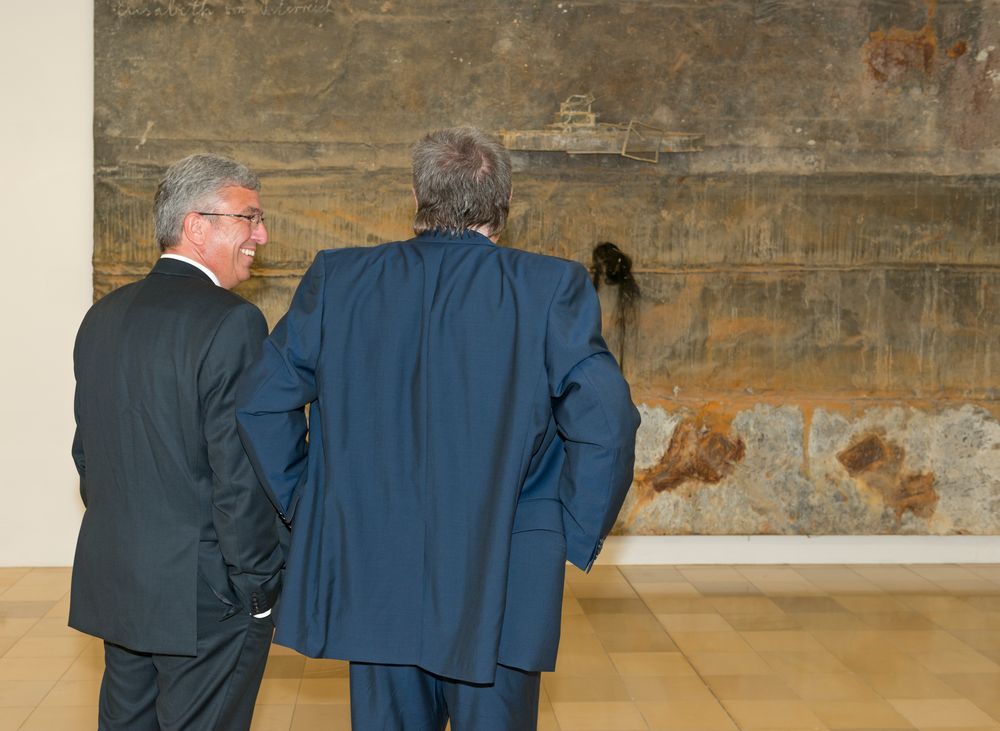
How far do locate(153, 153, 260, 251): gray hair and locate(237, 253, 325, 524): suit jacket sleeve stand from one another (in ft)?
1.71

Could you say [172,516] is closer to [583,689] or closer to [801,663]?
[583,689]

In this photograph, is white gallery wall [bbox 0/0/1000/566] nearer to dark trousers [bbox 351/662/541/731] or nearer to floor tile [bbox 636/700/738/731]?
floor tile [bbox 636/700/738/731]

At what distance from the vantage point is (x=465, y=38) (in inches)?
251

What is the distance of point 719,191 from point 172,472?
14.7 feet

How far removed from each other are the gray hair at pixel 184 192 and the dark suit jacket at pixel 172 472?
0.24m

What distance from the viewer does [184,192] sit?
2973 mm

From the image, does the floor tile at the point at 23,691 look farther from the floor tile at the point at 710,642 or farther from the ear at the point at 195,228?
the floor tile at the point at 710,642

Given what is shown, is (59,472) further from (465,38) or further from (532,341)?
(532,341)

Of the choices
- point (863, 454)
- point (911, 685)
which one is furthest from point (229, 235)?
point (863, 454)

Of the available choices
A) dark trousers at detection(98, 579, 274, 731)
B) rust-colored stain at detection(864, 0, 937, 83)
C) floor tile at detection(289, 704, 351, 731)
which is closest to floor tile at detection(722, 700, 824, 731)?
floor tile at detection(289, 704, 351, 731)

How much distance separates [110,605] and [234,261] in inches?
37.5

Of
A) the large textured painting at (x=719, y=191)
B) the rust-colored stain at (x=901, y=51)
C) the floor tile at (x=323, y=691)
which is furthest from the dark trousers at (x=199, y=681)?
the rust-colored stain at (x=901, y=51)

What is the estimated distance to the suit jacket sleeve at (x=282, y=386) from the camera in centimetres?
259

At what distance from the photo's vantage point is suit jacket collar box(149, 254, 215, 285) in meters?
2.92
